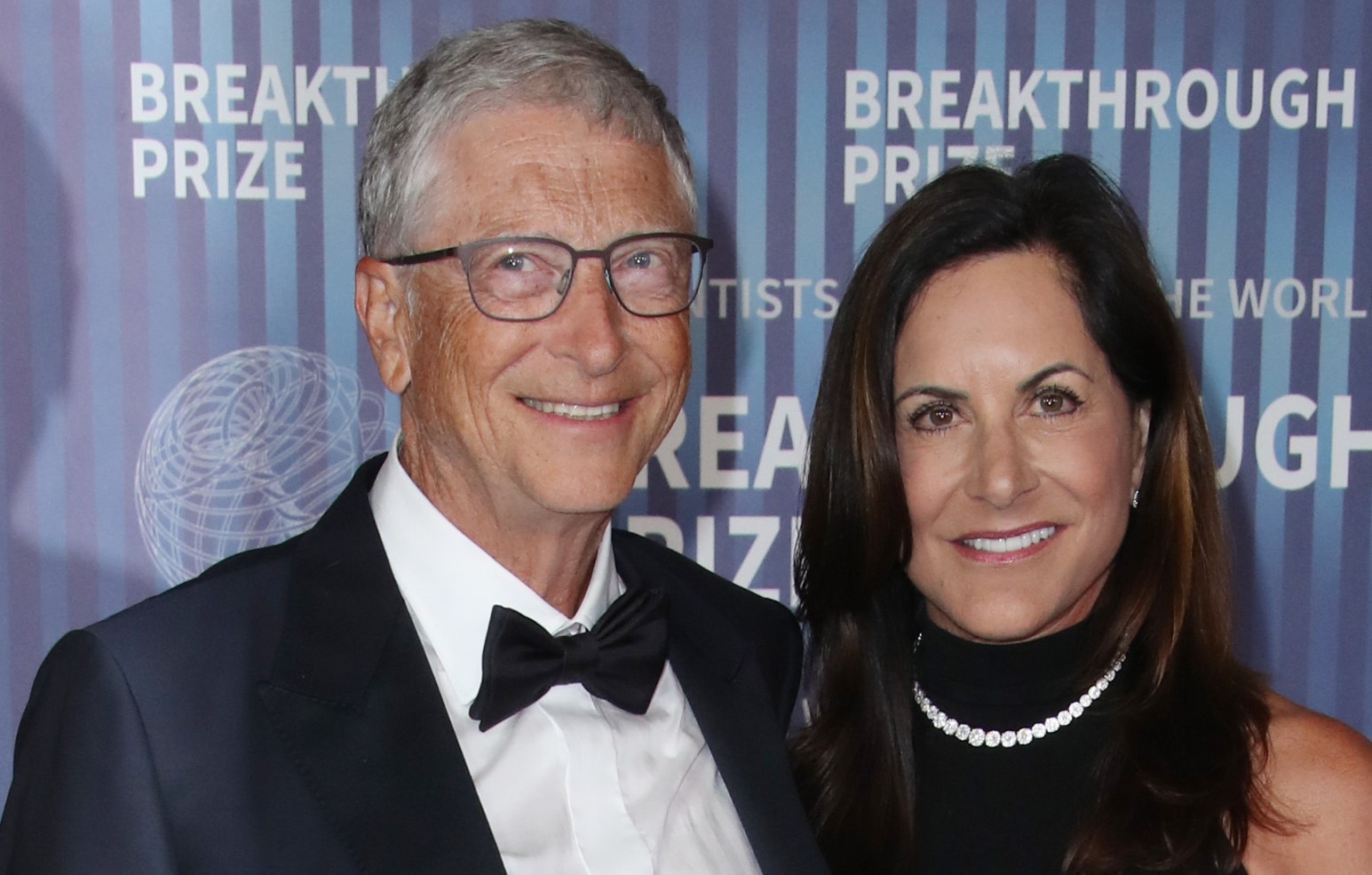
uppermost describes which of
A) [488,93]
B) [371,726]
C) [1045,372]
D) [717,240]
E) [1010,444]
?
[488,93]

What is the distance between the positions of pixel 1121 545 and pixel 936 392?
0.44m

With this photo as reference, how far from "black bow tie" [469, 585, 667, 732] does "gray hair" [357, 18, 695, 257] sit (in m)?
0.54

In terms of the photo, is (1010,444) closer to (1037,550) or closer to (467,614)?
(1037,550)

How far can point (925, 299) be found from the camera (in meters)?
2.18

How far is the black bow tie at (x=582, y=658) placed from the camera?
1.70 metres

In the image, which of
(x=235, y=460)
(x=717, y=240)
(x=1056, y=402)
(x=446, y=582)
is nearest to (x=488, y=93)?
(x=446, y=582)

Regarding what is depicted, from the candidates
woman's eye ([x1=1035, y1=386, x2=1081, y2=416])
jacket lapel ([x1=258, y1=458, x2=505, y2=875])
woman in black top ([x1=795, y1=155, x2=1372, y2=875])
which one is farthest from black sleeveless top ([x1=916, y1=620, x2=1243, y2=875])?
jacket lapel ([x1=258, y1=458, x2=505, y2=875])

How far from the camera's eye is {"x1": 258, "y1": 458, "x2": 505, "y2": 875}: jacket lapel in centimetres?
154

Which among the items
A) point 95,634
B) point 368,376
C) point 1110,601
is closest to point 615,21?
point 368,376

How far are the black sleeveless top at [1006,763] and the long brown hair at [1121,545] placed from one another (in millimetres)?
34

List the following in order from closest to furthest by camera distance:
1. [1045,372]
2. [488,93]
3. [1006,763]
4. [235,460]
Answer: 1. [488,93]
2. [1045,372]
3. [1006,763]
4. [235,460]

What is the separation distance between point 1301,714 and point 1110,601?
338 mm

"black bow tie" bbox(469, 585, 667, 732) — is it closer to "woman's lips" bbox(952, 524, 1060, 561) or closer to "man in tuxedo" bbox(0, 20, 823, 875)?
"man in tuxedo" bbox(0, 20, 823, 875)

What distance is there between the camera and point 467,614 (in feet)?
5.90
